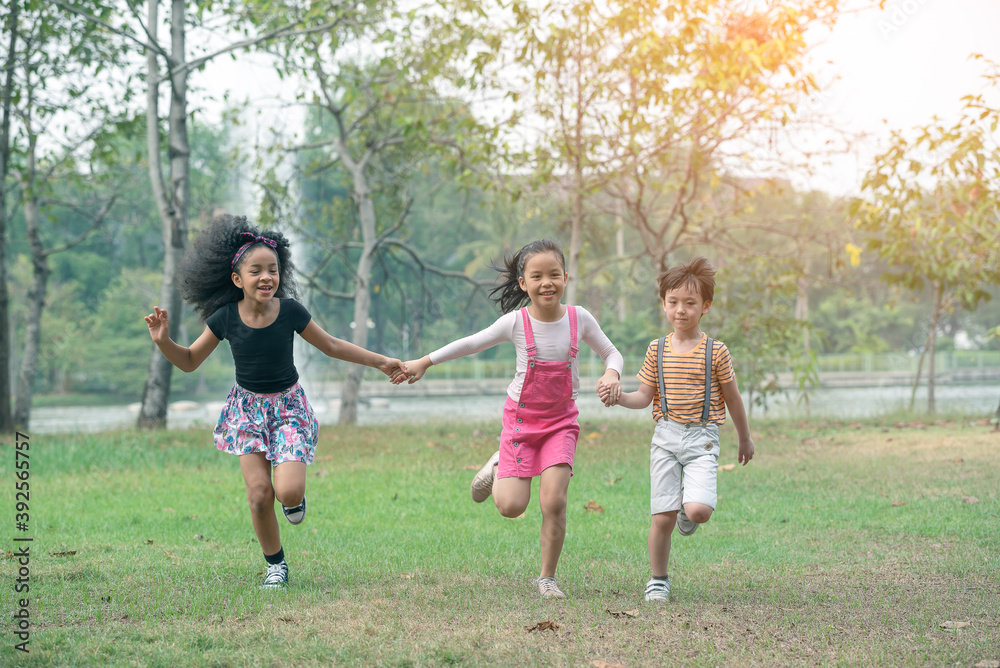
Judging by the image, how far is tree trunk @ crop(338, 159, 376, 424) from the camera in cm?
1327

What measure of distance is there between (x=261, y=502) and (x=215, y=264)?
4.12ft

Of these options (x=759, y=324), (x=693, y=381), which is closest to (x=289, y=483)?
(x=693, y=381)

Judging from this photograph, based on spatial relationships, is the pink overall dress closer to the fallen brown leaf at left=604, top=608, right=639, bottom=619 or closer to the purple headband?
the fallen brown leaf at left=604, top=608, right=639, bottom=619

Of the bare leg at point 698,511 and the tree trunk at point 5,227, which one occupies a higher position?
the tree trunk at point 5,227

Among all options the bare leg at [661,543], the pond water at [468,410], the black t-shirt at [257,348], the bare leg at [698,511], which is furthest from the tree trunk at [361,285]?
the bare leg at [698,511]

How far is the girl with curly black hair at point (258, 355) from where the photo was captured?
14.2ft

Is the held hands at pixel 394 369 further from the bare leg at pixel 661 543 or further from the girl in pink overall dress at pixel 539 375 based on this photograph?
the bare leg at pixel 661 543

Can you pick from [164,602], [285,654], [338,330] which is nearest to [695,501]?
[285,654]

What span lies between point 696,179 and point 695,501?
25.9 feet

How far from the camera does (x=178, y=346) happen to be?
173 inches

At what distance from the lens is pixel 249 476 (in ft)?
14.2

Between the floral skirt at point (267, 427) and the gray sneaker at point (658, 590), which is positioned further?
the floral skirt at point (267, 427)

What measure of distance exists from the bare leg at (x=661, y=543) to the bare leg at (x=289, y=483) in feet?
5.60

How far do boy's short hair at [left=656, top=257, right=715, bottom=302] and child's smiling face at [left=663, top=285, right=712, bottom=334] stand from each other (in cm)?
2
